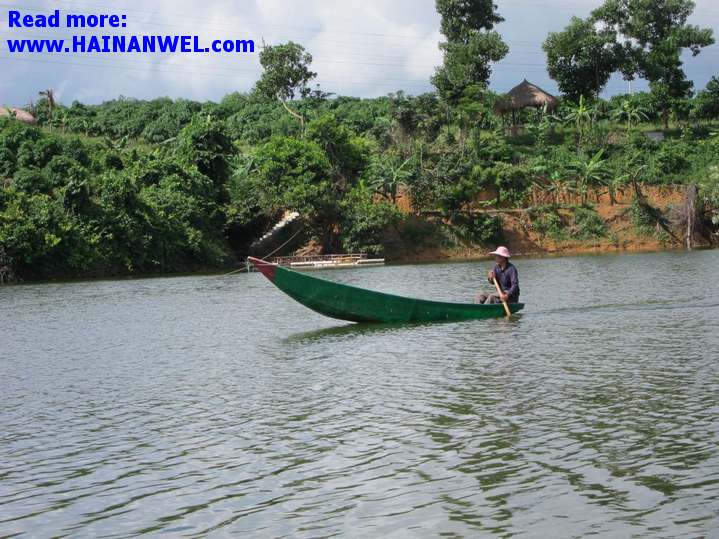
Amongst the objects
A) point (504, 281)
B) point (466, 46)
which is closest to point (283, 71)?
point (466, 46)

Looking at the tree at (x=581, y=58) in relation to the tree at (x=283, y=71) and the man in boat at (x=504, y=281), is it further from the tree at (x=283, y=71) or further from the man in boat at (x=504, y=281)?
the man in boat at (x=504, y=281)

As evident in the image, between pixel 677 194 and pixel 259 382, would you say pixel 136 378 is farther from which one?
pixel 677 194

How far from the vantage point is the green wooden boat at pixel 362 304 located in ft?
55.8

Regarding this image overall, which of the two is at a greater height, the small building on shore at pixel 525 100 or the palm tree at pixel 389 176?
the small building on shore at pixel 525 100

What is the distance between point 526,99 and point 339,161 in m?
20.7

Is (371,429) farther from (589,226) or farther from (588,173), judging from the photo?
(588,173)

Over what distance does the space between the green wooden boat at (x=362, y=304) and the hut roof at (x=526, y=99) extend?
48.8 meters

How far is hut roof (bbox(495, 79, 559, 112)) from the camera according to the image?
64.3m

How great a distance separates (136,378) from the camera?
1311 cm

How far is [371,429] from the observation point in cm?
908

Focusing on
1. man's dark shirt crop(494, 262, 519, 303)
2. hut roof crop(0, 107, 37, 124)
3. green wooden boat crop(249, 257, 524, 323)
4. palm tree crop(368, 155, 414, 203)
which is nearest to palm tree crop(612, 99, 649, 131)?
palm tree crop(368, 155, 414, 203)

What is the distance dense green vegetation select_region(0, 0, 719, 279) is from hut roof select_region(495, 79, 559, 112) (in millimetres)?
1069

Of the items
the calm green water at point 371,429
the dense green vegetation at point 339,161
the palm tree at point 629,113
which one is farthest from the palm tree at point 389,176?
the calm green water at point 371,429

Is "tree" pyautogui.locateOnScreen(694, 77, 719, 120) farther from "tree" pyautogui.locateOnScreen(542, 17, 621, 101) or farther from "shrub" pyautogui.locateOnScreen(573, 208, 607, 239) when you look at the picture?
"shrub" pyautogui.locateOnScreen(573, 208, 607, 239)
